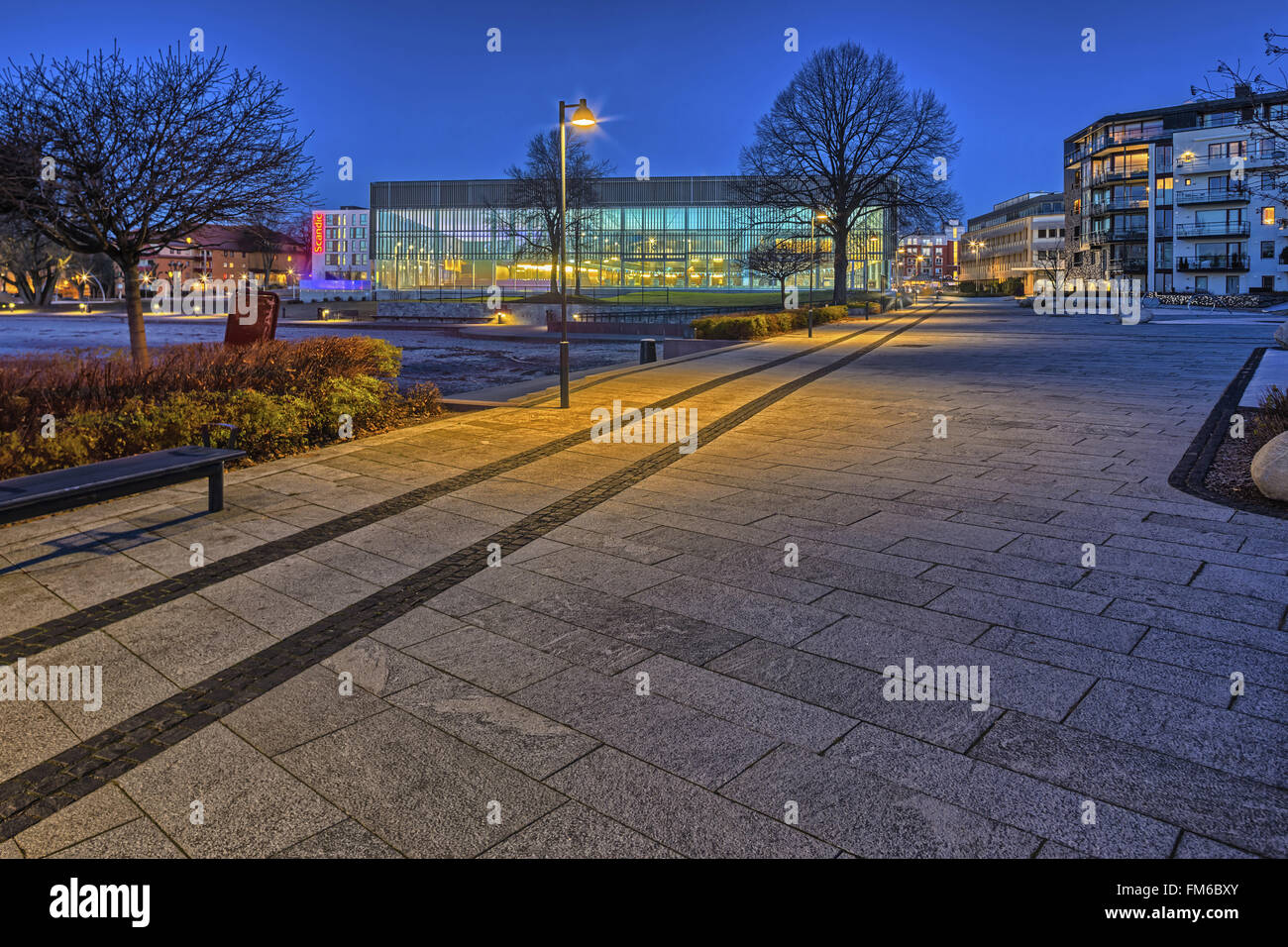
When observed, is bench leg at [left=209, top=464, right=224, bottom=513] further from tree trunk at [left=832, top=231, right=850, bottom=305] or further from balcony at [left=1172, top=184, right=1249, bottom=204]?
balcony at [left=1172, top=184, right=1249, bottom=204]

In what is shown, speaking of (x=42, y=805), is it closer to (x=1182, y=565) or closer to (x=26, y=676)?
(x=26, y=676)

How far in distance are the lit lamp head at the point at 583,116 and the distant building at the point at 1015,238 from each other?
317 feet

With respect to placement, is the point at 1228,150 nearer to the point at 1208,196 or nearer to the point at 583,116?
the point at 1208,196

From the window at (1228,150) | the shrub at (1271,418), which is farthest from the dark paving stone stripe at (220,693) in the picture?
the window at (1228,150)

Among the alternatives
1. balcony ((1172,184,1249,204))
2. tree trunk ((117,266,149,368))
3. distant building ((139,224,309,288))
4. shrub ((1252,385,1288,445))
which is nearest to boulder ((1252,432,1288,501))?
shrub ((1252,385,1288,445))

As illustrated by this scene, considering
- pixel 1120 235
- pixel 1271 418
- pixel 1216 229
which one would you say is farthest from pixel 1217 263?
pixel 1271 418

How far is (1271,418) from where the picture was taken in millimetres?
10875

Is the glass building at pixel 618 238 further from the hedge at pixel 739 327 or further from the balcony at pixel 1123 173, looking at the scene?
the hedge at pixel 739 327

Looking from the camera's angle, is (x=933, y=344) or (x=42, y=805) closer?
(x=42, y=805)

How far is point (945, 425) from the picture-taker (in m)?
12.5

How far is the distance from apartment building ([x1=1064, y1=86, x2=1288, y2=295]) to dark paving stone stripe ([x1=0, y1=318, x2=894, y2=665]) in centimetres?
6713

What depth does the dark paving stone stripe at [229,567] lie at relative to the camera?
5.20 meters
